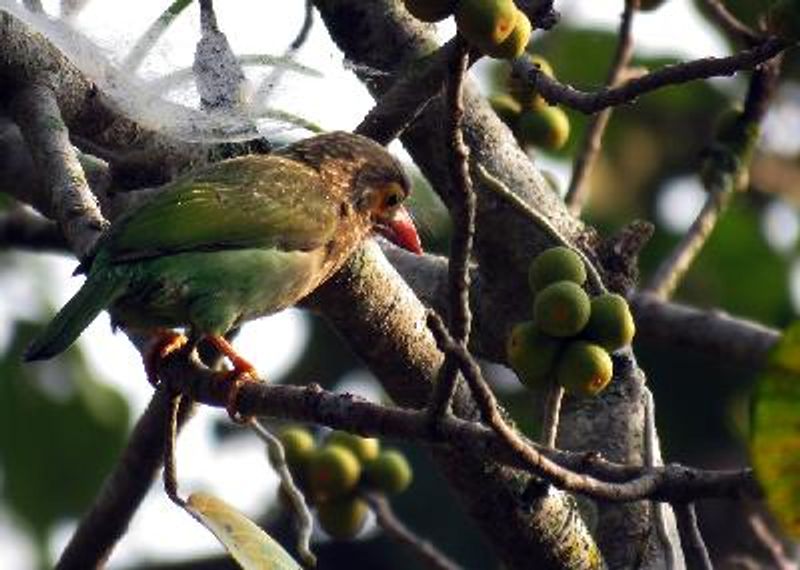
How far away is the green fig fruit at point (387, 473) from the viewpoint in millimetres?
4449

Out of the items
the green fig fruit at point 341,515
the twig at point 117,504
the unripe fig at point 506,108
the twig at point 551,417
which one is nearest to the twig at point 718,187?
the unripe fig at point 506,108

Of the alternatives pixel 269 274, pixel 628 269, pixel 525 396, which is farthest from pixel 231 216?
pixel 525 396

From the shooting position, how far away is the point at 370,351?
11.9 feet

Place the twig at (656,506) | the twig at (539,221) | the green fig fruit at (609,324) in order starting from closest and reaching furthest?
the twig at (656,506) → the green fig fruit at (609,324) → the twig at (539,221)

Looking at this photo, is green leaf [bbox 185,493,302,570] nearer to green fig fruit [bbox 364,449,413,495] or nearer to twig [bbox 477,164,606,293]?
twig [bbox 477,164,606,293]

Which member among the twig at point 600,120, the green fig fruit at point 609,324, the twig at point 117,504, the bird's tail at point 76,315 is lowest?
the twig at point 117,504

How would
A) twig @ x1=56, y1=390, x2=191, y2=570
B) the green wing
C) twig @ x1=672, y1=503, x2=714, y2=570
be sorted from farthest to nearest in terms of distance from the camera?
twig @ x1=56, y1=390, x2=191, y2=570 → the green wing → twig @ x1=672, y1=503, x2=714, y2=570

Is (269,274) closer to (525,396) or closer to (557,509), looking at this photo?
(557,509)

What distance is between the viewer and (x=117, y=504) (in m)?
3.97

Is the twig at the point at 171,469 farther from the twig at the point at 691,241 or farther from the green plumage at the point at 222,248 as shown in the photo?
the twig at the point at 691,241

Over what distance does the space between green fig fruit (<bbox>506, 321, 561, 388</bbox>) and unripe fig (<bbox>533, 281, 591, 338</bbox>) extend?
0.02 metres

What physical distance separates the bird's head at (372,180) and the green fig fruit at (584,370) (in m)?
1.15

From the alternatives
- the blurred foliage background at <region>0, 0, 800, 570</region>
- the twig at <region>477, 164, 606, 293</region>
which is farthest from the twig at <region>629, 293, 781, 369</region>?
the blurred foliage background at <region>0, 0, 800, 570</region>

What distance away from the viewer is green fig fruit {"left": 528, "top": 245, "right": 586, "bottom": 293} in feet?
10.1
